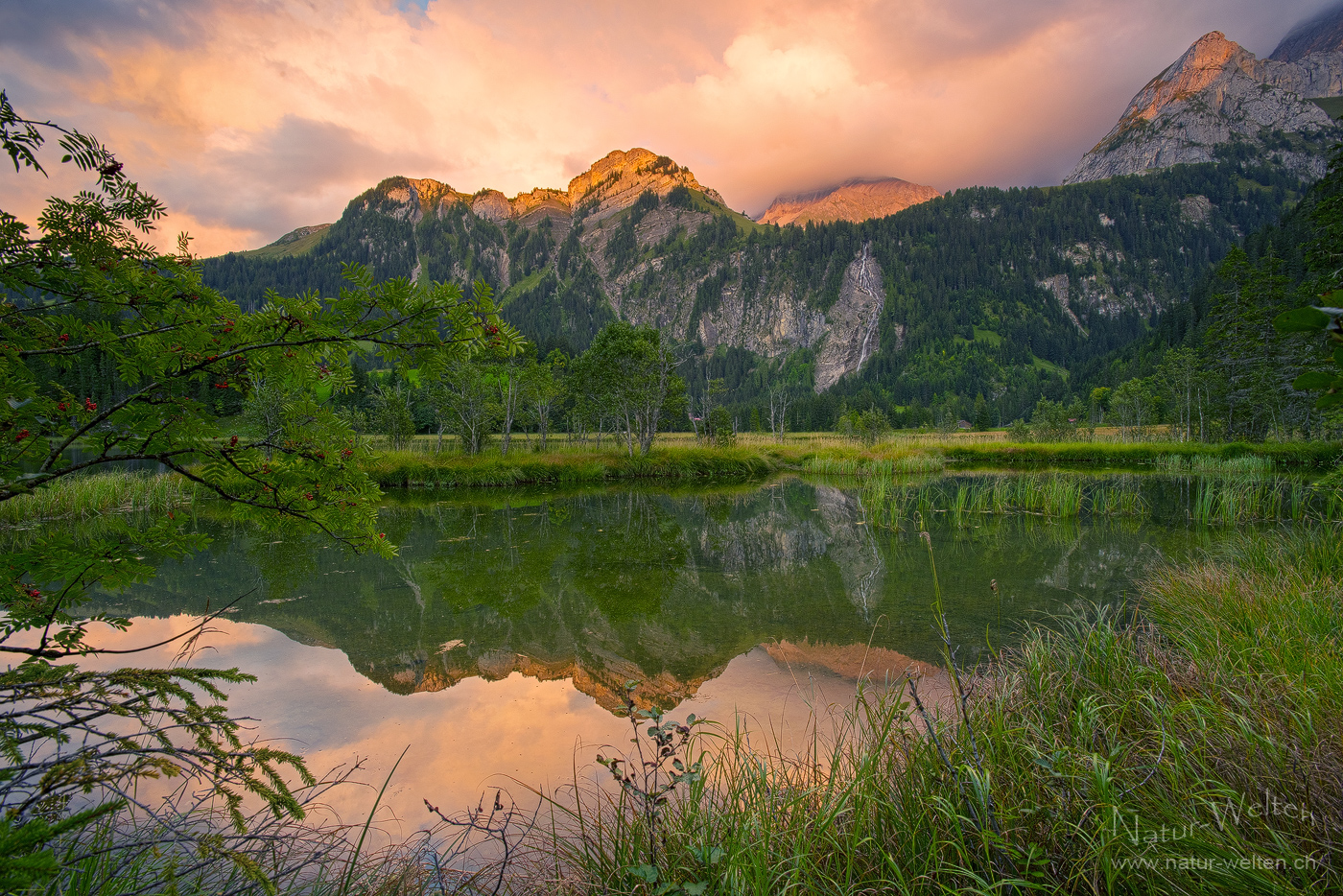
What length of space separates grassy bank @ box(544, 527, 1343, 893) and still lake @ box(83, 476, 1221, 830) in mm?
790

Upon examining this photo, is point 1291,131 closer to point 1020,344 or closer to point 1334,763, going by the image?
point 1020,344

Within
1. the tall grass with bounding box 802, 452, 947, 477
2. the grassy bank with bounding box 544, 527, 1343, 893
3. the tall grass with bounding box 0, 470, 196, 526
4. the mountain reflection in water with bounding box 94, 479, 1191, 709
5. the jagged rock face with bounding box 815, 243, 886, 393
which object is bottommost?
the tall grass with bounding box 802, 452, 947, 477

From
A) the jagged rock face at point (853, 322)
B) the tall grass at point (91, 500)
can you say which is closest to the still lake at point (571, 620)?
the tall grass at point (91, 500)

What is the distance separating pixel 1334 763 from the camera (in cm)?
229

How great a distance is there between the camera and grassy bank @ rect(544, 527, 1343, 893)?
6.77 feet

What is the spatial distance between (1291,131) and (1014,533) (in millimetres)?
287089

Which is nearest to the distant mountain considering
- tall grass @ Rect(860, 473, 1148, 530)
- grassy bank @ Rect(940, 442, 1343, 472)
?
grassy bank @ Rect(940, 442, 1343, 472)

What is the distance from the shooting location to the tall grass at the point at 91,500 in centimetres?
1412

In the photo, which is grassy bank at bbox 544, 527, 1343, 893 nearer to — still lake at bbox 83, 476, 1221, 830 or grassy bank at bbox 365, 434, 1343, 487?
still lake at bbox 83, 476, 1221, 830

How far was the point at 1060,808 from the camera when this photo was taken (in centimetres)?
233

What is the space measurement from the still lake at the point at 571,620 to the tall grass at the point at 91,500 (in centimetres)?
379

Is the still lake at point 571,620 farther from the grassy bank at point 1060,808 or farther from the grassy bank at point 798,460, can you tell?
the grassy bank at point 798,460

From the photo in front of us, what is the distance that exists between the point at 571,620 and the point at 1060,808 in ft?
20.8

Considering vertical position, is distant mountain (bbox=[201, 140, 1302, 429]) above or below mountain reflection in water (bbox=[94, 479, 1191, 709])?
above
